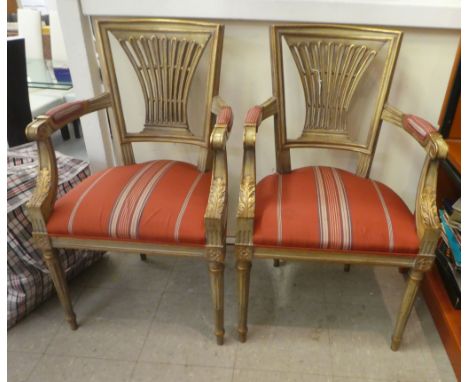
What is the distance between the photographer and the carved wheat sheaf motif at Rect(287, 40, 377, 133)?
3.93 ft

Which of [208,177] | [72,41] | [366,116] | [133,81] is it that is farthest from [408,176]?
[72,41]

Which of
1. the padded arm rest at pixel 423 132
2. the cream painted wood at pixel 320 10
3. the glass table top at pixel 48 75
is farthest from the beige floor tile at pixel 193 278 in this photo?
the glass table top at pixel 48 75

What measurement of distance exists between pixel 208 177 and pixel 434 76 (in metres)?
0.90

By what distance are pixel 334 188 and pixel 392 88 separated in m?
0.52

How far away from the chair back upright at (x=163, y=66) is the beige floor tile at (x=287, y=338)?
1.97 ft

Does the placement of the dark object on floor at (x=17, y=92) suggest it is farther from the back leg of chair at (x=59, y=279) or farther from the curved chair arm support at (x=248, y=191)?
the curved chair arm support at (x=248, y=191)

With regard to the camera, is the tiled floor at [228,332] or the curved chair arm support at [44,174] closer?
the curved chair arm support at [44,174]

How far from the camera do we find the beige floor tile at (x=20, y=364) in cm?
117

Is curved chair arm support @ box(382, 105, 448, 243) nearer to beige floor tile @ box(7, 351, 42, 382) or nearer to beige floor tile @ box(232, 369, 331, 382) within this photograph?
beige floor tile @ box(232, 369, 331, 382)

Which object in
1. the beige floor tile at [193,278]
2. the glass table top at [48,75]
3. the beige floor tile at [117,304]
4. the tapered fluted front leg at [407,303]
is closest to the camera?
the tapered fluted front leg at [407,303]

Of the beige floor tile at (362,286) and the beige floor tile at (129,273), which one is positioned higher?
the beige floor tile at (129,273)

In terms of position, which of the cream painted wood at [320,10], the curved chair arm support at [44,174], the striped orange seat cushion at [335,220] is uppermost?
the cream painted wood at [320,10]

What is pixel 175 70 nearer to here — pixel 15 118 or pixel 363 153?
pixel 363 153

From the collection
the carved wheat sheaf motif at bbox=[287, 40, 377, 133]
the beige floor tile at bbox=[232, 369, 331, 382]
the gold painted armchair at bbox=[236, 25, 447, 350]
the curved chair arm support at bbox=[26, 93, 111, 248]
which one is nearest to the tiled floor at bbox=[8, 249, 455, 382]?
the beige floor tile at bbox=[232, 369, 331, 382]
